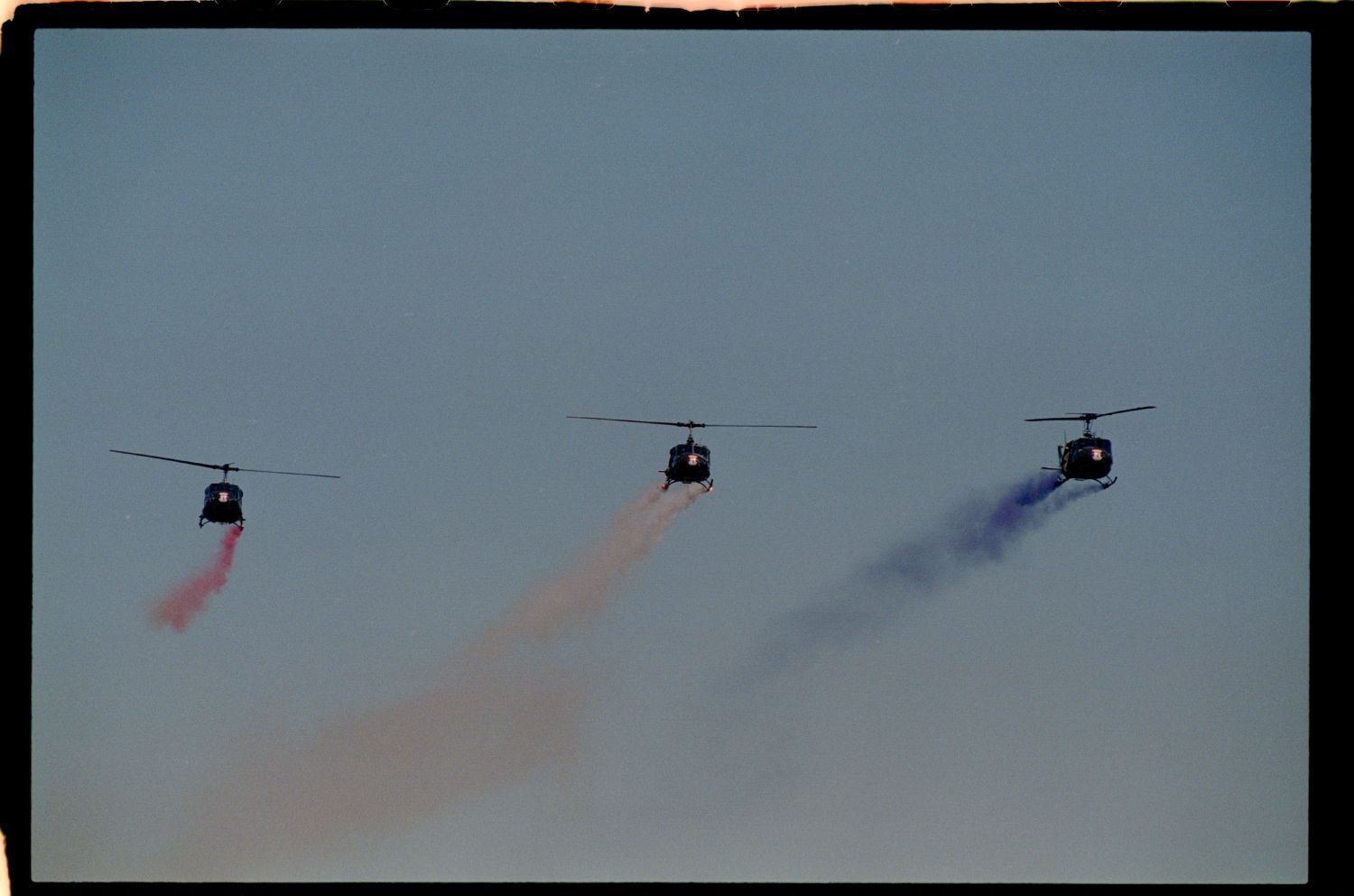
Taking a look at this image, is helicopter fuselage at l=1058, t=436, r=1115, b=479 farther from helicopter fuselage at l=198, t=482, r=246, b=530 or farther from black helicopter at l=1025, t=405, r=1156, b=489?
helicopter fuselage at l=198, t=482, r=246, b=530

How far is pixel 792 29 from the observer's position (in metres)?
22.1

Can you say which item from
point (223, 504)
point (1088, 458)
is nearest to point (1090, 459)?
point (1088, 458)

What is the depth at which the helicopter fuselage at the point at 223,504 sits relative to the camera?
52.4 m

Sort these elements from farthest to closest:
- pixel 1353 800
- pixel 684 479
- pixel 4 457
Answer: pixel 684 479 < pixel 1353 800 < pixel 4 457

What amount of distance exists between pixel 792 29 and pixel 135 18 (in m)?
7.80

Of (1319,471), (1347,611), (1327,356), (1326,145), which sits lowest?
(1347,611)

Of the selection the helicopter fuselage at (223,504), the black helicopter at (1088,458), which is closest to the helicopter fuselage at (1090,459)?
the black helicopter at (1088,458)

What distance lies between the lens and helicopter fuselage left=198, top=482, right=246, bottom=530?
5241 cm

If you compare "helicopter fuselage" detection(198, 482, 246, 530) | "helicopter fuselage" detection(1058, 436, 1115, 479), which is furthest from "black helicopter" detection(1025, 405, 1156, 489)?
"helicopter fuselage" detection(198, 482, 246, 530)

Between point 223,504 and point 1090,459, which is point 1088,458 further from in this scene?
point 223,504

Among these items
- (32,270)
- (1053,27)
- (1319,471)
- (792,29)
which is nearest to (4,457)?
(32,270)

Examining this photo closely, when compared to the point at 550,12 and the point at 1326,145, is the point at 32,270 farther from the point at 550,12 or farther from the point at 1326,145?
the point at 1326,145

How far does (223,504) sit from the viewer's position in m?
52.5

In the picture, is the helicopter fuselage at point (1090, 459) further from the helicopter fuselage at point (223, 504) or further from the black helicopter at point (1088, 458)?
the helicopter fuselage at point (223, 504)
